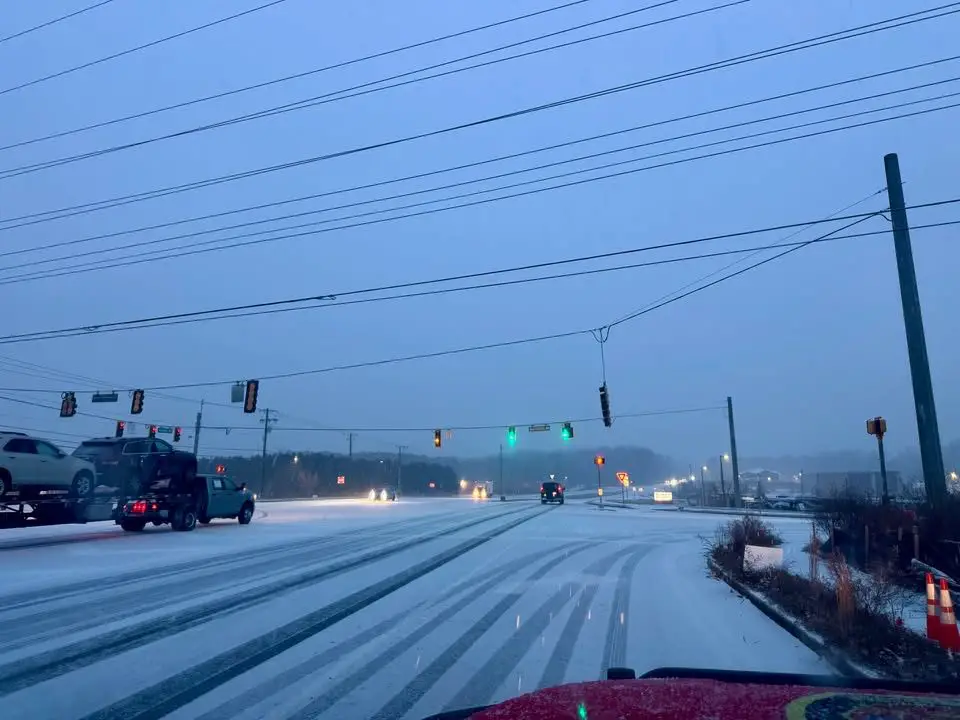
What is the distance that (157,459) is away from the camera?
2123 centimetres

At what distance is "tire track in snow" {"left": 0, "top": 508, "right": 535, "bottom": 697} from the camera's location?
6.26m

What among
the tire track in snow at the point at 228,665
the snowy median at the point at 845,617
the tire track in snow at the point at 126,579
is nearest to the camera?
the tire track in snow at the point at 228,665

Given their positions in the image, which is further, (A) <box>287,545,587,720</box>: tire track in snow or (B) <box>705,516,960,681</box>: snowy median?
(B) <box>705,516,960,681</box>: snowy median

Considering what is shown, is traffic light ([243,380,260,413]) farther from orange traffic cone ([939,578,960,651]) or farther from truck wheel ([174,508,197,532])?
orange traffic cone ([939,578,960,651])

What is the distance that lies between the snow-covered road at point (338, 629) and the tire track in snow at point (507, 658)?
0.03 meters

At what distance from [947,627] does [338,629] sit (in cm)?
671

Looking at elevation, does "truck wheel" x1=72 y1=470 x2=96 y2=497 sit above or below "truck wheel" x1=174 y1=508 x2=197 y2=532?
above

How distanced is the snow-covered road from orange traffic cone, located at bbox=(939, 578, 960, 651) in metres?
1.33

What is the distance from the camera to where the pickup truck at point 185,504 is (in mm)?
20250

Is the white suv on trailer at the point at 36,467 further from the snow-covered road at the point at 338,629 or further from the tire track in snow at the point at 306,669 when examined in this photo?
the tire track in snow at the point at 306,669

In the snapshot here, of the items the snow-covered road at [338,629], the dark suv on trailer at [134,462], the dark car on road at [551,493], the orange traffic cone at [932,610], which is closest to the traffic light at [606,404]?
the snow-covered road at [338,629]

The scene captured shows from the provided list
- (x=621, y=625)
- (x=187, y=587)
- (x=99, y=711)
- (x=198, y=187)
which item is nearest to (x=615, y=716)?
(x=99, y=711)

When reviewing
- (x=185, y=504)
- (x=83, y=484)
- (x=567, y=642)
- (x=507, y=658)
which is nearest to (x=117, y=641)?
(x=507, y=658)

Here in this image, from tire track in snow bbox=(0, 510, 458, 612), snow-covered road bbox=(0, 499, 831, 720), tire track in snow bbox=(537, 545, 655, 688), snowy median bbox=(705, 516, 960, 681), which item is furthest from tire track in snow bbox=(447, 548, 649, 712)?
tire track in snow bbox=(0, 510, 458, 612)
